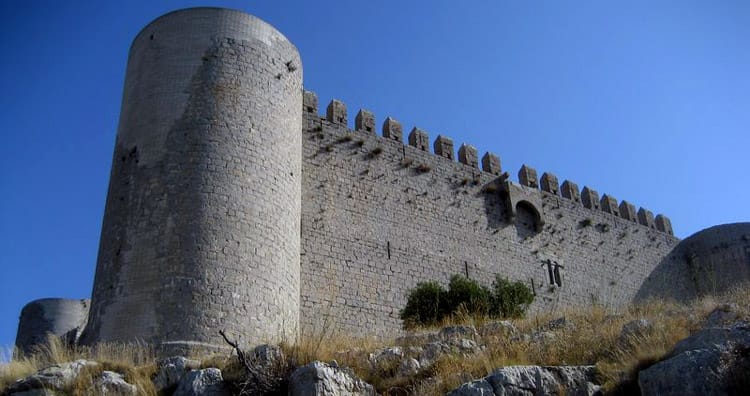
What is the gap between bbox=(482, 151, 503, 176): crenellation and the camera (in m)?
19.1

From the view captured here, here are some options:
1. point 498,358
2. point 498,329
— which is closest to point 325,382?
point 498,358

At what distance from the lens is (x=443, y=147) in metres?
18.3

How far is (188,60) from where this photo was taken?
12570 millimetres

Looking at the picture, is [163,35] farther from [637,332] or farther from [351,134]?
[637,332]

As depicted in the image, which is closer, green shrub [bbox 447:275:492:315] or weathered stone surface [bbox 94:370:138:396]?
weathered stone surface [bbox 94:370:138:396]

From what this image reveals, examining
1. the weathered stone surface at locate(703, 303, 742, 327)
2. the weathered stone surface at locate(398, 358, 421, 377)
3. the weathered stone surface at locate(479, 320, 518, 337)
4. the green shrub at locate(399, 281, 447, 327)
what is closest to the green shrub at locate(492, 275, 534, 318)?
the green shrub at locate(399, 281, 447, 327)

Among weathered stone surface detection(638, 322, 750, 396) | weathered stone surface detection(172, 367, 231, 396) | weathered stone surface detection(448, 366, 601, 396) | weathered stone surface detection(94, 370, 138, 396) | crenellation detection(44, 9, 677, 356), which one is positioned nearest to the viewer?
weathered stone surface detection(638, 322, 750, 396)


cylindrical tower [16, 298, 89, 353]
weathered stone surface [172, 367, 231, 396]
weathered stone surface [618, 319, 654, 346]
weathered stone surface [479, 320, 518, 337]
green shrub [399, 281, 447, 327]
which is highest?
cylindrical tower [16, 298, 89, 353]

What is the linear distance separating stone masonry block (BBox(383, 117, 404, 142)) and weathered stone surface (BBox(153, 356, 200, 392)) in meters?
10.3

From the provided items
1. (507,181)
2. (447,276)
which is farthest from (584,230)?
(447,276)

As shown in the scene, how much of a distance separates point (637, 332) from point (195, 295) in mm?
6014

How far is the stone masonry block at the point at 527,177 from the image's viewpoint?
19922 millimetres

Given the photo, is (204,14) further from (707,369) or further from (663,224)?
(663,224)

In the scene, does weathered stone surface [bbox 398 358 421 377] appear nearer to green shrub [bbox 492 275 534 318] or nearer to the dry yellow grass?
the dry yellow grass
